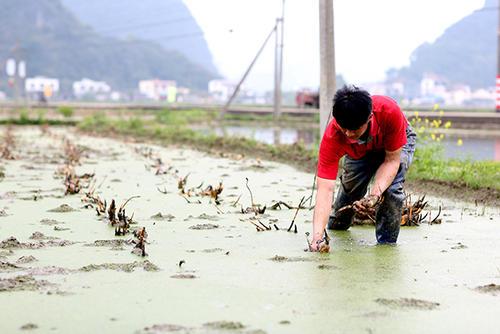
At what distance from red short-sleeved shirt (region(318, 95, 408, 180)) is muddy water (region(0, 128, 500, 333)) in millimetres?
503

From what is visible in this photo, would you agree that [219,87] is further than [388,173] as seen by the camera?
Yes

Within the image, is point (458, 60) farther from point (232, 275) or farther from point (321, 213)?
point (232, 275)

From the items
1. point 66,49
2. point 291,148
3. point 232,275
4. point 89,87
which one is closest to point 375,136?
point 232,275

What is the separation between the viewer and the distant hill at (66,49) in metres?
93.3

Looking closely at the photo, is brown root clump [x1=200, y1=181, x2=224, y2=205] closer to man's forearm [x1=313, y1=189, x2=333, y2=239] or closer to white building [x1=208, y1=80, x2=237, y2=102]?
man's forearm [x1=313, y1=189, x2=333, y2=239]

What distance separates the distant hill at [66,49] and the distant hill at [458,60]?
2903 centimetres

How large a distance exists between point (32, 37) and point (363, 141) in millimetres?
91949

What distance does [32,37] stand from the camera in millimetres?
92625

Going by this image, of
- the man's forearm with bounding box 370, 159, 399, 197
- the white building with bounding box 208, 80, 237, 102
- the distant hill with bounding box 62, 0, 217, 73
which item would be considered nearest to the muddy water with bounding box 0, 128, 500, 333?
the man's forearm with bounding box 370, 159, 399, 197

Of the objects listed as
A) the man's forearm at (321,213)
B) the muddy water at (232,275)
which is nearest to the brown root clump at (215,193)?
the muddy water at (232,275)

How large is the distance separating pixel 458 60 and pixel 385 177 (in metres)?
105

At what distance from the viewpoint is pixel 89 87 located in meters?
91.2

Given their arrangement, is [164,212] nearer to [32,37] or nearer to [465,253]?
[465,253]

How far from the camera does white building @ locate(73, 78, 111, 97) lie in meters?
88.2
